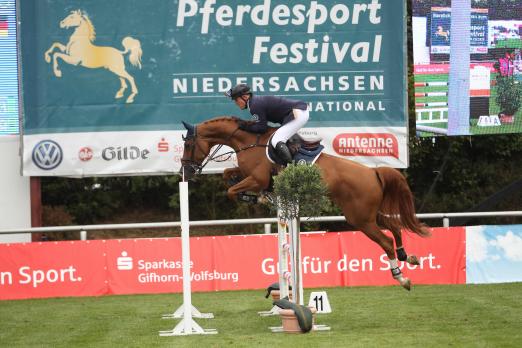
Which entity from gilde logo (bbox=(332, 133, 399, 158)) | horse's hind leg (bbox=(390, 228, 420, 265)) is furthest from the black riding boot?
gilde logo (bbox=(332, 133, 399, 158))

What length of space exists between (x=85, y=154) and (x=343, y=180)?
18.1 ft

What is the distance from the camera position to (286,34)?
14.8 metres

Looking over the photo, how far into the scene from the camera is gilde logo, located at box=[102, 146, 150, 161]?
1448 cm

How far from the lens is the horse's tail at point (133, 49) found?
48.3ft

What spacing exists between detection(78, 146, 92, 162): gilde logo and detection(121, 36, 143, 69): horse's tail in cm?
150

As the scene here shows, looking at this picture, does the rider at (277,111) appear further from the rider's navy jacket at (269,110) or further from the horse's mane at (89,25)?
the horse's mane at (89,25)

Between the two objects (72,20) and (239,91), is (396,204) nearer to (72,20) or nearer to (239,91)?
(239,91)

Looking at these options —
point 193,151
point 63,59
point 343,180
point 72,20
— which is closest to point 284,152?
point 343,180

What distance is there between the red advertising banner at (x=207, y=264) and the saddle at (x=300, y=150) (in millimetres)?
3717

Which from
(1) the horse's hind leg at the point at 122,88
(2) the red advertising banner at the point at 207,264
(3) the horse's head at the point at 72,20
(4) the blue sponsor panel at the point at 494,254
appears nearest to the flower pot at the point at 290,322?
(2) the red advertising banner at the point at 207,264

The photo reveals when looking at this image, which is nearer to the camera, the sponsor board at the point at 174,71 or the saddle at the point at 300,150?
the saddle at the point at 300,150

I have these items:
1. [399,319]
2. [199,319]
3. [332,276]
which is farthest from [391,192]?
[332,276]

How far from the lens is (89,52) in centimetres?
1472

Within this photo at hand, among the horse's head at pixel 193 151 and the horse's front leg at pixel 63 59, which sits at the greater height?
the horse's front leg at pixel 63 59
